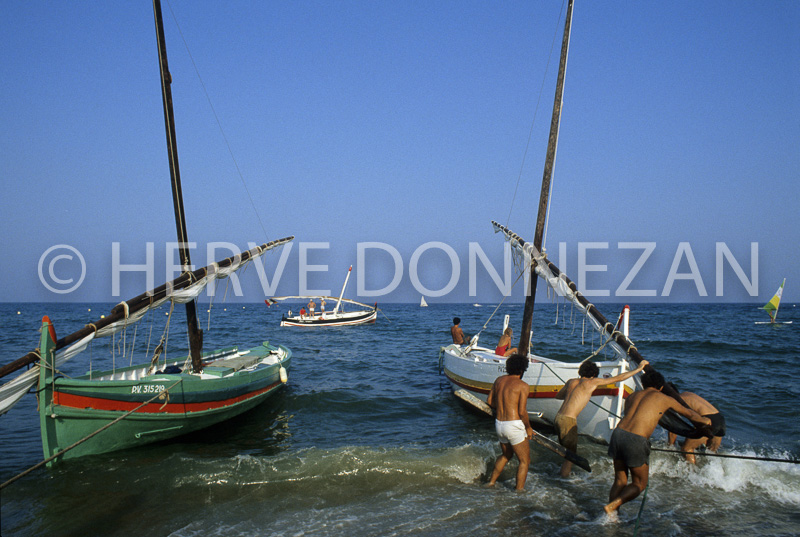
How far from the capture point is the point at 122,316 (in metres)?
9.25

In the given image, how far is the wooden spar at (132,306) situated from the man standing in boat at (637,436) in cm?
859

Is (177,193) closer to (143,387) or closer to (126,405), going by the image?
(143,387)

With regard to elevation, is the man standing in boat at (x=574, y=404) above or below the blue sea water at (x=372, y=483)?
above

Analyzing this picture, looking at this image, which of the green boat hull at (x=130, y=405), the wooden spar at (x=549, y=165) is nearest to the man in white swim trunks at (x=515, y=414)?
the wooden spar at (x=549, y=165)

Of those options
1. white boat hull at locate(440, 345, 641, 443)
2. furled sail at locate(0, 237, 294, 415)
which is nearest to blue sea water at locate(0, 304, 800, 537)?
white boat hull at locate(440, 345, 641, 443)

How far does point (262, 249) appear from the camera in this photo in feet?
52.3

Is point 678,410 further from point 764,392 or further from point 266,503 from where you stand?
point 764,392

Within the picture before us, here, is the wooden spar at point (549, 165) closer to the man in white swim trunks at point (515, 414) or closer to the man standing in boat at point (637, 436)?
the man in white swim trunks at point (515, 414)

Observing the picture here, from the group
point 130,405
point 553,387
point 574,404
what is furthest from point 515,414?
point 130,405

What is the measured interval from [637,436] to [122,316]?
9159 millimetres

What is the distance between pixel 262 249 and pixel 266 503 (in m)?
9.70

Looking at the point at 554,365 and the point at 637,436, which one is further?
the point at 554,365

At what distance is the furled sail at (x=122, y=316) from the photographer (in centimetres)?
742

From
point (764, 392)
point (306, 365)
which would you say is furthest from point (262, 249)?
point (764, 392)
